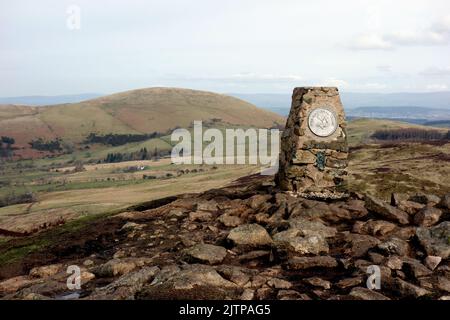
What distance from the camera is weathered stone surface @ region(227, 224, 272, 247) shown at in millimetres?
16422

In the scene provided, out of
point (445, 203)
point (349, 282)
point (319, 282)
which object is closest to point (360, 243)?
point (349, 282)

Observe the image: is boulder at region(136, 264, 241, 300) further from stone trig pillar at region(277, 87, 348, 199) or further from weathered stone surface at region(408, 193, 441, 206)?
weathered stone surface at region(408, 193, 441, 206)

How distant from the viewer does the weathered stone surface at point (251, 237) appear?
1642cm

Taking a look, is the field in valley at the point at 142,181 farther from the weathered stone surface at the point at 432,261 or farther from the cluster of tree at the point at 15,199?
the weathered stone surface at the point at 432,261

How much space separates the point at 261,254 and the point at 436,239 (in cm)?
615

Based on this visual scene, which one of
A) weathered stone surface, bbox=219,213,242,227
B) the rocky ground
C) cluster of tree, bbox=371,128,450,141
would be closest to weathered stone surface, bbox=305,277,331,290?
the rocky ground

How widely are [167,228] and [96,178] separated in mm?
135009

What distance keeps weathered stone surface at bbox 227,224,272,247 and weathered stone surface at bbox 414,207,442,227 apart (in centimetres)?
649

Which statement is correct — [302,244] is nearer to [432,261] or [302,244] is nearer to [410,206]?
[432,261]

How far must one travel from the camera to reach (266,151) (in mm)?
173250

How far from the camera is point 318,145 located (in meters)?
23.4

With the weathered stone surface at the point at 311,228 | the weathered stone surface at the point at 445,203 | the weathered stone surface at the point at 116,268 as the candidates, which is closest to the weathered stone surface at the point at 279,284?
the weathered stone surface at the point at 311,228

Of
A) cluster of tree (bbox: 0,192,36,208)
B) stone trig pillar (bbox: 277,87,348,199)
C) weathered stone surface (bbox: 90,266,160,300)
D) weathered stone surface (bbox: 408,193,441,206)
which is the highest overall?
stone trig pillar (bbox: 277,87,348,199)
